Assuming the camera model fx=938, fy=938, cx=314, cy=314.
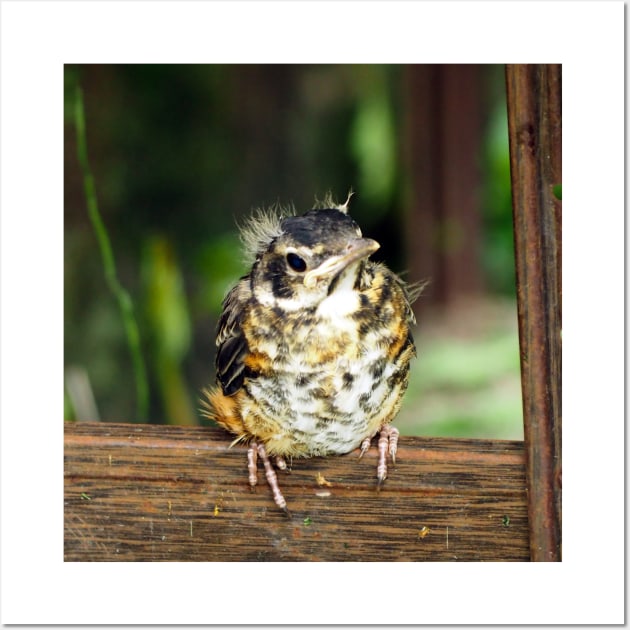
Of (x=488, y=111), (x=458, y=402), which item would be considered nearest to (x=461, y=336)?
(x=458, y=402)

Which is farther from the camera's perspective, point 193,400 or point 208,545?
point 193,400

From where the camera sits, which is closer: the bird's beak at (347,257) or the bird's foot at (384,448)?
the bird's beak at (347,257)

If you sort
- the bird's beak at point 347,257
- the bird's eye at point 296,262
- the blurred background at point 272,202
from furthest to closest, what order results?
the blurred background at point 272,202
the bird's eye at point 296,262
the bird's beak at point 347,257

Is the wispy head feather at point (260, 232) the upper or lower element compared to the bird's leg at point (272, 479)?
upper

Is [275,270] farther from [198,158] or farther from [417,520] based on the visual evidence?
[198,158]

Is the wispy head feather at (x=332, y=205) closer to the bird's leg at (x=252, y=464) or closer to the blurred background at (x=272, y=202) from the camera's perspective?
the bird's leg at (x=252, y=464)

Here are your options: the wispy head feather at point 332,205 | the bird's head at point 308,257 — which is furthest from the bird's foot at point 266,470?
the wispy head feather at point 332,205

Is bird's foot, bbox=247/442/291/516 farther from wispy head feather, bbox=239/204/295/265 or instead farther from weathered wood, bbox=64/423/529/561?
wispy head feather, bbox=239/204/295/265
